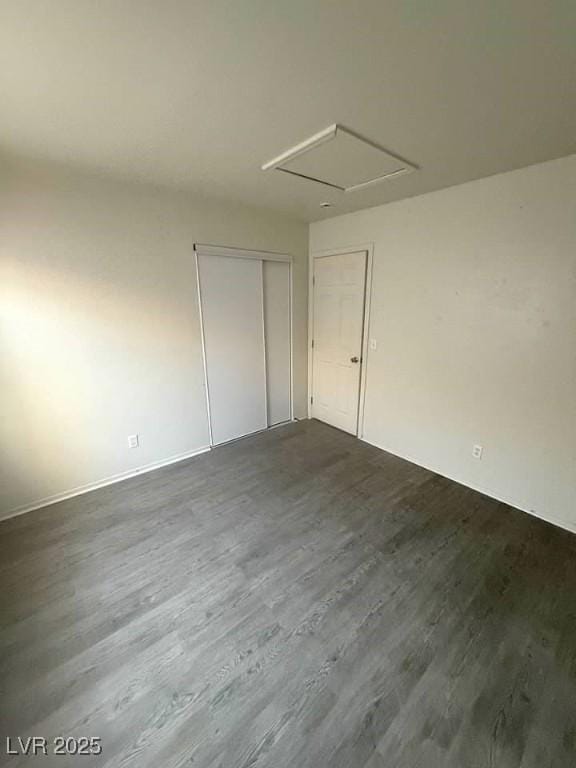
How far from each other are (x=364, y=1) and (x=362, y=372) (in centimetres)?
277

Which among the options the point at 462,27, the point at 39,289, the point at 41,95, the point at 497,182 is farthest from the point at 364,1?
the point at 39,289

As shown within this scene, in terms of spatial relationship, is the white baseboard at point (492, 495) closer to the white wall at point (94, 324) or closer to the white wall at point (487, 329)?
the white wall at point (487, 329)

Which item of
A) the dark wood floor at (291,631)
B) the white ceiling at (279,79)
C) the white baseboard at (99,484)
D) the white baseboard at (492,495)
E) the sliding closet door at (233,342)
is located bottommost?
the dark wood floor at (291,631)

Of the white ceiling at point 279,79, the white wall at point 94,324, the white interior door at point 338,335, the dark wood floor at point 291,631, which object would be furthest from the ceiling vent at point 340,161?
the dark wood floor at point 291,631

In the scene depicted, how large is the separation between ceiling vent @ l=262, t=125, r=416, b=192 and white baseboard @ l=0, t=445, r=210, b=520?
2603 mm

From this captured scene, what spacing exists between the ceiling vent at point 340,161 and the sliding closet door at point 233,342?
1.17 m

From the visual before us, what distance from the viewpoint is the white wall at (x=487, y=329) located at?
209cm

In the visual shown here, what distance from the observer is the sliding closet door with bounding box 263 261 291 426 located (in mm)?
3551

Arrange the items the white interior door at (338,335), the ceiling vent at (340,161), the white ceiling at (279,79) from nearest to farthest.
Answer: the white ceiling at (279,79) < the ceiling vent at (340,161) < the white interior door at (338,335)

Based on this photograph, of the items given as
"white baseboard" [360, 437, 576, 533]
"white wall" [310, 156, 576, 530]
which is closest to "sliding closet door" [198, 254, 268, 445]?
"white wall" [310, 156, 576, 530]

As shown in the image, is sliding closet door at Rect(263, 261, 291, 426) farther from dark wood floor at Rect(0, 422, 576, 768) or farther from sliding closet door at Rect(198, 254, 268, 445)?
dark wood floor at Rect(0, 422, 576, 768)

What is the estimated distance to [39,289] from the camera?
86.8 inches

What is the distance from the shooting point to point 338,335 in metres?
3.63

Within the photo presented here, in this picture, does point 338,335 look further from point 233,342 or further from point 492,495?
point 492,495
